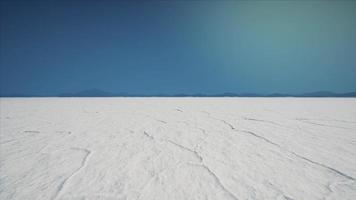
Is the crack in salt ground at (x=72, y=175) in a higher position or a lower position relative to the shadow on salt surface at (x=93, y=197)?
higher

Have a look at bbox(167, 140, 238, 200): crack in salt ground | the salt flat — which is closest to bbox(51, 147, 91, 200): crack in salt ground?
the salt flat

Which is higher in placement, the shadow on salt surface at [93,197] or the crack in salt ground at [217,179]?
the crack in salt ground at [217,179]

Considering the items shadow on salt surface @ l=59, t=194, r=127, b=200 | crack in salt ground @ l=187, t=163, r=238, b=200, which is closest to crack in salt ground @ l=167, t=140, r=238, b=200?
crack in salt ground @ l=187, t=163, r=238, b=200

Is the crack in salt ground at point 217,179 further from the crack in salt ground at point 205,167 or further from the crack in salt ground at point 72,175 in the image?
the crack in salt ground at point 72,175

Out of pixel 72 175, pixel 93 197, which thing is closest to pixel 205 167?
pixel 93 197

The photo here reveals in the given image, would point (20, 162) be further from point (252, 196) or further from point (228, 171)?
point (252, 196)

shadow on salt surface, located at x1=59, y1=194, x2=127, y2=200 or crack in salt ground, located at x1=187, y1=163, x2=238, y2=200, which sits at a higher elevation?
crack in salt ground, located at x1=187, y1=163, x2=238, y2=200

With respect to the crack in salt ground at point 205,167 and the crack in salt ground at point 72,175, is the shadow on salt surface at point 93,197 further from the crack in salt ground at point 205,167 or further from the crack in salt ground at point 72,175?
the crack in salt ground at point 205,167

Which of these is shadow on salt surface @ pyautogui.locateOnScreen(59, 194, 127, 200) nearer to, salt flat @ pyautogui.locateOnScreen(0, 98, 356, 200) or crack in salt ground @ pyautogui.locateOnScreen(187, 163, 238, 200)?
salt flat @ pyautogui.locateOnScreen(0, 98, 356, 200)

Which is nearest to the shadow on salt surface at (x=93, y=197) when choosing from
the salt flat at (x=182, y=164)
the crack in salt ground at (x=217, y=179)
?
the salt flat at (x=182, y=164)

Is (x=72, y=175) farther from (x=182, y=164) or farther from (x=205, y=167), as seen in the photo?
(x=205, y=167)

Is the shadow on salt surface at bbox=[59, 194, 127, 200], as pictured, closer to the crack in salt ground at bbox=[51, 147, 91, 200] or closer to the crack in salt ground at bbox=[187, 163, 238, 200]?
the crack in salt ground at bbox=[51, 147, 91, 200]

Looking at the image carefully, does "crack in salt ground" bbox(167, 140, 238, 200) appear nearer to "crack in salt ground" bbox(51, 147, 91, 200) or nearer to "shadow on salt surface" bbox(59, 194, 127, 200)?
"shadow on salt surface" bbox(59, 194, 127, 200)

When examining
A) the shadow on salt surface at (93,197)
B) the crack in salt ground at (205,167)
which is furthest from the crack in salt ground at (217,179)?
the shadow on salt surface at (93,197)
